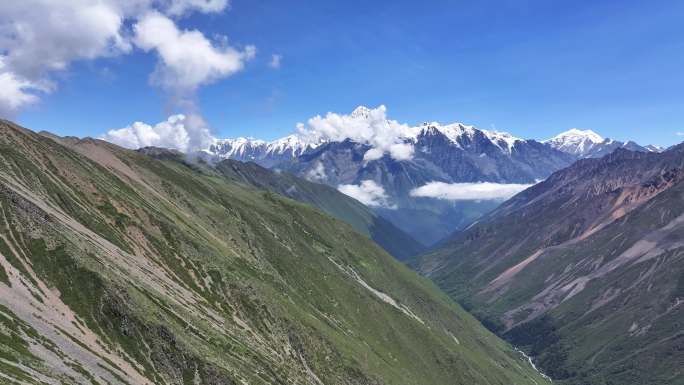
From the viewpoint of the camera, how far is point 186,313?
17788 centimetres

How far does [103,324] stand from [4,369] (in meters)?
46.9

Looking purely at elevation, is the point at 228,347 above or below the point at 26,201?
below

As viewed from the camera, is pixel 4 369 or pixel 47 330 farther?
pixel 47 330

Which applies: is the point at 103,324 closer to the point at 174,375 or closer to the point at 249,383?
the point at 174,375

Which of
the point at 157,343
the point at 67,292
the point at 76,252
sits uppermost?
the point at 76,252

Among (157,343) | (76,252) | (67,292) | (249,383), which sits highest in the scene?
(76,252)

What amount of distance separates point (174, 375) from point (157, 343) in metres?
9.66

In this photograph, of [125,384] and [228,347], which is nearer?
[125,384]

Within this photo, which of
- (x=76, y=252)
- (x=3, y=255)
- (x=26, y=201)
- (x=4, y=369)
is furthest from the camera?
(x=26, y=201)

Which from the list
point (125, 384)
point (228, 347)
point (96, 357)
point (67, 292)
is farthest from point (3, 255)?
point (228, 347)

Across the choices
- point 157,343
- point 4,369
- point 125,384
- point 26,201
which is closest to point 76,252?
point 26,201

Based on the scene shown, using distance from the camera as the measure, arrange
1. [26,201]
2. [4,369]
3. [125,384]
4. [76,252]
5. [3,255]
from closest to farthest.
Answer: [4,369]
[125,384]
[3,255]
[76,252]
[26,201]

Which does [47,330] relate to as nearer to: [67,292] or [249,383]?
[67,292]

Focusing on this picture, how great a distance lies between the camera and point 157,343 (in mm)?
147750
